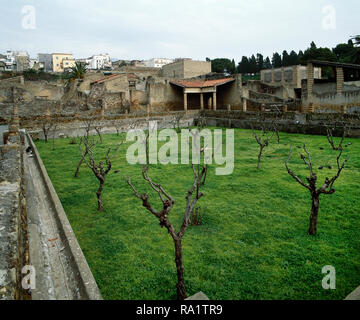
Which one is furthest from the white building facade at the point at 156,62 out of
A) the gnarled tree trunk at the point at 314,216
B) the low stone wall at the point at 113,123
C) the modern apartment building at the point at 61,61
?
the gnarled tree trunk at the point at 314,216

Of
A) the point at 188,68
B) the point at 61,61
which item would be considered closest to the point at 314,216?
the point at 188,68

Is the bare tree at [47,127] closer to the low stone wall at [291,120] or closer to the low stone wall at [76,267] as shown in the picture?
the low stone wall at [291,120]

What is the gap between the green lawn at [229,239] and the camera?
15.3ft

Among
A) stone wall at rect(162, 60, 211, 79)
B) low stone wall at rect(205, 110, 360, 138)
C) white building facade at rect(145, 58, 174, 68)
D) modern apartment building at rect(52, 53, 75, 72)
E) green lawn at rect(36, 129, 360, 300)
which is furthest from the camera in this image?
white building facade at rect(145, 58, 174, 68)

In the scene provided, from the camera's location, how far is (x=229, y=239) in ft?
20.0

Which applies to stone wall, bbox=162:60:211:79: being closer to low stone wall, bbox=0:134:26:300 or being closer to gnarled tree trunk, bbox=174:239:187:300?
low stone wall, bbox=0:134:26:300

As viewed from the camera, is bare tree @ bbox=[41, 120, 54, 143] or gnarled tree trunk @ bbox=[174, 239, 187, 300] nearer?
gnarled tree trunk @ bbox=[174, 239, 187, 300]

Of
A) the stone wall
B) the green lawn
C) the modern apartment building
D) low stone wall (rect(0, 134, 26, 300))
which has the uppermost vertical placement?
the modern apartment building

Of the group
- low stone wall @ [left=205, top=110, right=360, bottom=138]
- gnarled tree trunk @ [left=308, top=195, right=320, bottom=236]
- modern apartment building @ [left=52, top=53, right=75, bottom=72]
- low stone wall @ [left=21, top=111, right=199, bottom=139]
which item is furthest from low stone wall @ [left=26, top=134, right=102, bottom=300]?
modern apartment building @ [left=52, top=53, right=75, bottom=72]

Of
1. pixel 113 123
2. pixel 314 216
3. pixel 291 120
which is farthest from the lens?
pixel 113 123

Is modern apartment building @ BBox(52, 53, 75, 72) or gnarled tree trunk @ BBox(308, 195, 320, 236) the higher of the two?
modern apartment building @ BBox(52, 53, 75, 72)

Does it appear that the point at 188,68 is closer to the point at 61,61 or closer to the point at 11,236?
the point at 11,236

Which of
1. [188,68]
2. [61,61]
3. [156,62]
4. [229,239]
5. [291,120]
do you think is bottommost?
[229,239]

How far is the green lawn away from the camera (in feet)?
15.3
